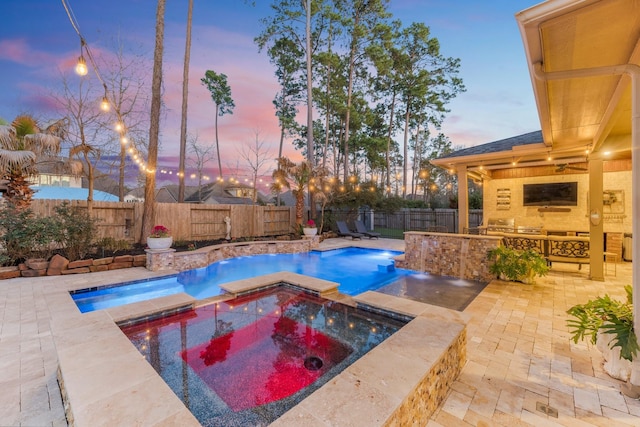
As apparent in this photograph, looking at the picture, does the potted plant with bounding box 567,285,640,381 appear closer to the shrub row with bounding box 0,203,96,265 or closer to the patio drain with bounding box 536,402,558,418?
the patio drain with bounding box 536,402,558,418

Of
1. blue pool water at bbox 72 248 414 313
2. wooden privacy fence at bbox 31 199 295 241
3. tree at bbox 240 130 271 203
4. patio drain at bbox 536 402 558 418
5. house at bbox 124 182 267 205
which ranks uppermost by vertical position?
tree at bbox 240 130 271 203

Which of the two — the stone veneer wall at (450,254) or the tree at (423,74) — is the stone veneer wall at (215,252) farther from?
the tree at (423,74)

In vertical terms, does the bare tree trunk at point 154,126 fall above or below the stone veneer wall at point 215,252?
above

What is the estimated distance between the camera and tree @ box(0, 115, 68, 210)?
21.3 ft

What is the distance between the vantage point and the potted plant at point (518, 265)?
5.36 m

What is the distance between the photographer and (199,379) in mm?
2365

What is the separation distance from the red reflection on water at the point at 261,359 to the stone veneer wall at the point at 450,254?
4.27 metres

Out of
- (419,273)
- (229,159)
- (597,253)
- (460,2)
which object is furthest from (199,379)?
(229,159)

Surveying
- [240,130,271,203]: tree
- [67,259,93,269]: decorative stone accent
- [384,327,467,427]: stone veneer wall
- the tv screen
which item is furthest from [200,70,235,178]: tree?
[384,327,467,427]: stone veneer wall

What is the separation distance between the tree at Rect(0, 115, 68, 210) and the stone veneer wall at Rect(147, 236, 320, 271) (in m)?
3.47

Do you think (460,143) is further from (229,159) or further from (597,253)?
(597,253)

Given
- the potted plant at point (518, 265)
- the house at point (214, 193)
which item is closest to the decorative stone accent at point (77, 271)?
the potted plant at point (518, 265)

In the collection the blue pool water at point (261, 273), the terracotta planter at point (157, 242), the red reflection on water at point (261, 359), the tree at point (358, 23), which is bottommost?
the blue pool water at point (261, 273)

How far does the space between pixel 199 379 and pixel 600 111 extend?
6.24 meters
